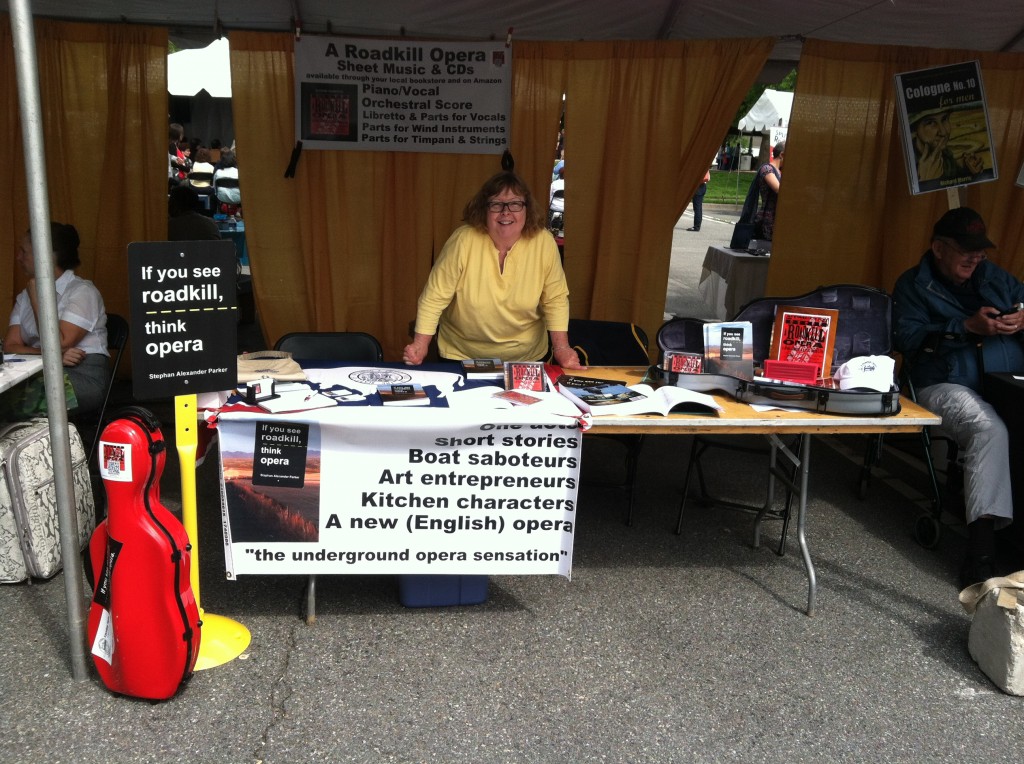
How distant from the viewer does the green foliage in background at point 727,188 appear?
76.7 feet

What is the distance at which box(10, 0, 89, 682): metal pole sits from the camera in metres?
2.27

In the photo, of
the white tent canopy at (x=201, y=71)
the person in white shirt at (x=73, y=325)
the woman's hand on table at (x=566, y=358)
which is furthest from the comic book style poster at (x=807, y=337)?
the white tent canopy at (x=201, y=71)

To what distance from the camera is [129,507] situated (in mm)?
2535

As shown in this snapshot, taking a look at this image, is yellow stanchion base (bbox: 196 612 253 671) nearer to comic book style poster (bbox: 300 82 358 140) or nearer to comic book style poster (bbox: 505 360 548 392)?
comic book style poster (bbox: 505 360 548 392)

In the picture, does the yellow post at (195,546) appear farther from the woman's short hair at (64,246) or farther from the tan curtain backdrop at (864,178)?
the tan curtain backdrop at (864,178)

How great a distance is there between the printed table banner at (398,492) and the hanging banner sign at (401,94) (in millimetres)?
2817

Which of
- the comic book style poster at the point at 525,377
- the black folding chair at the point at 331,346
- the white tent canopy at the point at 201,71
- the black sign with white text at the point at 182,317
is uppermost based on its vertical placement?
the white tent canopy at the point at 201,71

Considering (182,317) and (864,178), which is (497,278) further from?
(864,178)

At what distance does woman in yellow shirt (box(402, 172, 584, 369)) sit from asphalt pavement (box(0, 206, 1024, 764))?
80 cm

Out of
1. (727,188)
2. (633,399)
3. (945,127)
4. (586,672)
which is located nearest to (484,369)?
(633,399)

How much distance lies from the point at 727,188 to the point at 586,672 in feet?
80.8

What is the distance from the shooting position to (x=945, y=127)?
187 inches

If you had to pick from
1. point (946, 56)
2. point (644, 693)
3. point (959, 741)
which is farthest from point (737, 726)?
point (946, 56)

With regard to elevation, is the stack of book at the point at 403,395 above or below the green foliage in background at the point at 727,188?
below
